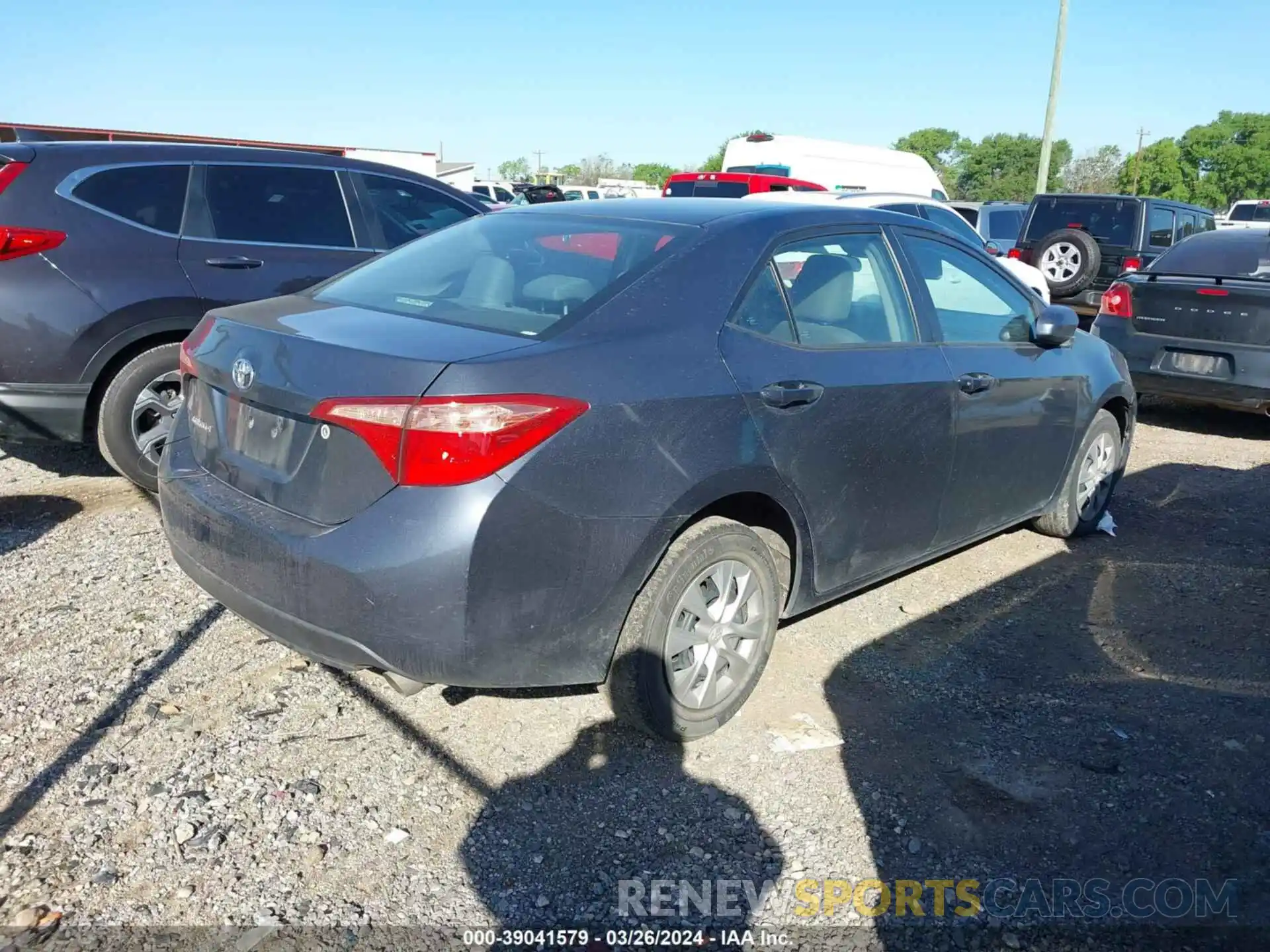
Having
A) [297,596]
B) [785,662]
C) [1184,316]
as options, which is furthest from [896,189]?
[297,596]

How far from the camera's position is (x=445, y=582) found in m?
2.54

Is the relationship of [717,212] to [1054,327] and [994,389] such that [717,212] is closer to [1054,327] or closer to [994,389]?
[994,389]

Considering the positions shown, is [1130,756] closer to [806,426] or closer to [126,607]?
[806,426]

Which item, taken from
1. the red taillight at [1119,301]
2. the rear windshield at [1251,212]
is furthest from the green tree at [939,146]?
the red taillight at [1119,301]

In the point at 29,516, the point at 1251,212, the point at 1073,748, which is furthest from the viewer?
the point at 1251,212

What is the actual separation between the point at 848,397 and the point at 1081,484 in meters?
2.36

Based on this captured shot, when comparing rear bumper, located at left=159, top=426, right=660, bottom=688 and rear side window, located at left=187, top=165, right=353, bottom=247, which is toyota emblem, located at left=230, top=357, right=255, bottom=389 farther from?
rear side window, located at left=187, top=165, right=353, bottom=247

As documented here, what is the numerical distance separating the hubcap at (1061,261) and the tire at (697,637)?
10506 mm

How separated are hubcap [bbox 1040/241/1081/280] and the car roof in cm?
935

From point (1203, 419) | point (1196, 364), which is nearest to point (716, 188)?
point (1203, 419)

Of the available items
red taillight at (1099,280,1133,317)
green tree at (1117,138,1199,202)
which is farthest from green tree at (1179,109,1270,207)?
red taillight at (1099,280,1133,317)

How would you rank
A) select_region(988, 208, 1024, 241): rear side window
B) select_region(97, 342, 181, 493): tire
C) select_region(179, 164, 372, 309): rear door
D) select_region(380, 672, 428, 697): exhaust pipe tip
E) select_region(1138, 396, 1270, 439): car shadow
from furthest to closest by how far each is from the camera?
select_region(988, 208, 1024, 241): rear side window
select_region(1138, 396, 1270, 439): car shadow
select_region(179, 164, 372, 309): rear door
select_region(97, 342, 181, 493): tire
select_region(380, 672, 428, 697): exhaust pipe tip

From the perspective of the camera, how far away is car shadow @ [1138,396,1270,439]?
8148 millimetres

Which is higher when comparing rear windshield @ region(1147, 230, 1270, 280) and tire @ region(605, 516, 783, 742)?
rear windshield @ region(1147, 230, 1270, 280)
